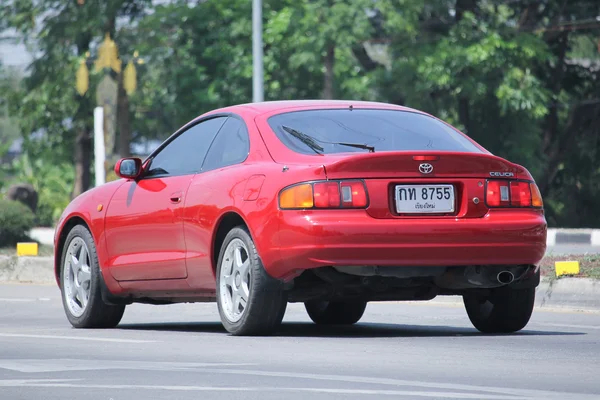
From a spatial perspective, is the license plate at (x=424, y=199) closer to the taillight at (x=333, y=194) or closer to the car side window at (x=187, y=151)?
the taillight at (x=333, y=194)

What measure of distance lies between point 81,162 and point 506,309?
39.6 meters

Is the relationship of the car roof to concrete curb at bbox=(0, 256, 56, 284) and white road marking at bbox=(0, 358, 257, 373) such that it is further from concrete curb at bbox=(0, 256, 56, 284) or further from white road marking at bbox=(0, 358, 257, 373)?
concrete curb at bbox=(0, 256, 56, 284)

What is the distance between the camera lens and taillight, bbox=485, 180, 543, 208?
355 inches

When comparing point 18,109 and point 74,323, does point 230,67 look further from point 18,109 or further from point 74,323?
point 74,323

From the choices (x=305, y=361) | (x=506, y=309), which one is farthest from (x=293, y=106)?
(x=305, y=361)

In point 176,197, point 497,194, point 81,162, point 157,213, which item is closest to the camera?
point 497,194

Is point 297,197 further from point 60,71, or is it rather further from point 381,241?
point 60,71

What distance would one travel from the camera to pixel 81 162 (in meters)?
48.4

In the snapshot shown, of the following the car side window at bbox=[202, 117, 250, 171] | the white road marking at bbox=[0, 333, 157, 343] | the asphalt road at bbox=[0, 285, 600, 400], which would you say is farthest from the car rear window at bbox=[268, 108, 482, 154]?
the white road marking at bbox=[0, 333, 157, 343]

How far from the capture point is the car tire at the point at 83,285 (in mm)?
10586

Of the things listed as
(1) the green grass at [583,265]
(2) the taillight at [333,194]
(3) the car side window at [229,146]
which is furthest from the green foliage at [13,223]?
(2) the taillight at [333,194]

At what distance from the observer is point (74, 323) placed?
10766 mm

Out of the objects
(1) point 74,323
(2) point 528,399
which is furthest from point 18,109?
(2) point 528,399

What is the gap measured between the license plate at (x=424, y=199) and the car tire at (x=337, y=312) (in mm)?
2190
